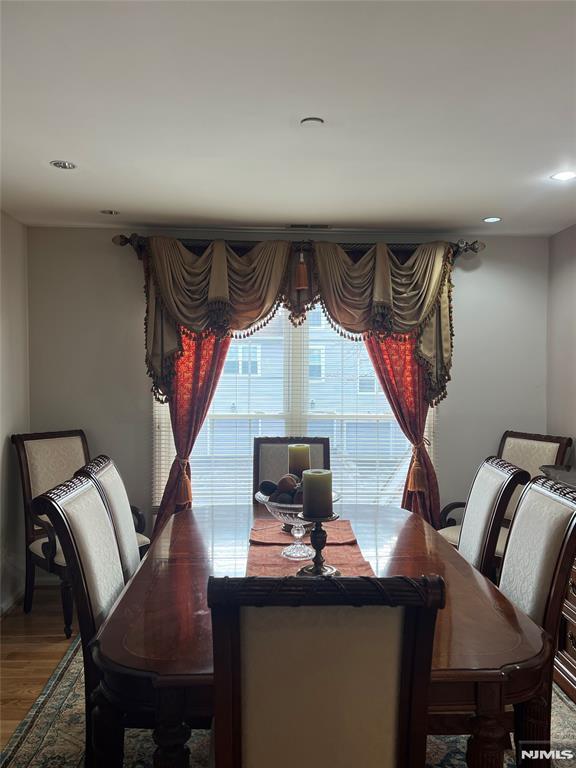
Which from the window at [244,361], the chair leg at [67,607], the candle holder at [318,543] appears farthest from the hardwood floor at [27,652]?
the window at [244,361]

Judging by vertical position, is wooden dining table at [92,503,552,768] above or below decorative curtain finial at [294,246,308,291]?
below

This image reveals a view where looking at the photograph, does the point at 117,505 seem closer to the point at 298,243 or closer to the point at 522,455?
the point at 298,243

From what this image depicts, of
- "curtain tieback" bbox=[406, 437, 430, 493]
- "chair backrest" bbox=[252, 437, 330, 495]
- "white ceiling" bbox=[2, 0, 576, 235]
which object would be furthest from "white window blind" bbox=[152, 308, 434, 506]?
"white ceiling" bbox=[2, 0, 576, 235]

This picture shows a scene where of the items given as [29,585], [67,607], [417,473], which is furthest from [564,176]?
[29,585]

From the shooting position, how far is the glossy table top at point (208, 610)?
1456mm

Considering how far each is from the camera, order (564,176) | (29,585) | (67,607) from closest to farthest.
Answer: (564,176) < (67,607) < (29,585)

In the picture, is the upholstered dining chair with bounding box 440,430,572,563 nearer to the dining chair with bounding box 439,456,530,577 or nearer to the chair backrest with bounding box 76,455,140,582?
the dining chair with bounding box 439,456,530,577

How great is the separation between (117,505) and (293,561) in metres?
0.79

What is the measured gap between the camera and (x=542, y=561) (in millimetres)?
1890

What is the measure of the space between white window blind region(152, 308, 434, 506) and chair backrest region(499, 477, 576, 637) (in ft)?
6.86

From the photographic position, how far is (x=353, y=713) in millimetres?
1177

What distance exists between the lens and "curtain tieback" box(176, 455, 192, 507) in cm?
401

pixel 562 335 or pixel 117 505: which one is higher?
pixel 562 335

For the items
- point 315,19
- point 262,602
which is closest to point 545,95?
point 315,19
